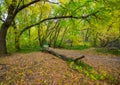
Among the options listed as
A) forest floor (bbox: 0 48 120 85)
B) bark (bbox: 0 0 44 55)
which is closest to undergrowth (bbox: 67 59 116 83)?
forest floor (bbox: 0 48 120 85)

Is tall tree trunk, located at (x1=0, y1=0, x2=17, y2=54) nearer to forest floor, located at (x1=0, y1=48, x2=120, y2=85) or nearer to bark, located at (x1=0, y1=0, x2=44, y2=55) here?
bark, located at (x1=0, y1=0, x2=44, y2=55)

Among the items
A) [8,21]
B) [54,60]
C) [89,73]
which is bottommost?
[89,73]

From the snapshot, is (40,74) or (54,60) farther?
(54,60)

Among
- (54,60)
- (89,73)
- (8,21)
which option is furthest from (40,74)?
(8,21)

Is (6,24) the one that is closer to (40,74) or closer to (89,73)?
(40,74)

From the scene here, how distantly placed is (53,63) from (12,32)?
6.56 meters

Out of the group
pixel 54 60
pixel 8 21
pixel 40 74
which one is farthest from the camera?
pixel 8 21

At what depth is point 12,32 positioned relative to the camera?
685 inches

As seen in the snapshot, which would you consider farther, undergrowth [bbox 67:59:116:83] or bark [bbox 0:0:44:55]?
bark [bbox 0:0:44:55]

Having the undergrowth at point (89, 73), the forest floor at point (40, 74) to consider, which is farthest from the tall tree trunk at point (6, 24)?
the undergrowth at point (89, 73)

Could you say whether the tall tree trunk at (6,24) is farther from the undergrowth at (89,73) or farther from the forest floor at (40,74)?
the undergrowth at (89,73)

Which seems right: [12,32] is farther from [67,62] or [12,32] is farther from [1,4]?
[67,62]

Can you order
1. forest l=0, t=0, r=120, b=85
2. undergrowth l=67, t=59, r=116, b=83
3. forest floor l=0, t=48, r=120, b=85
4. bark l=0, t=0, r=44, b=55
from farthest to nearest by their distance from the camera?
bark l=0, t=0, r=44, b=55
undergrowth l=67, t=59, r=116, b=83
forest l=0, t=0, r=120, b=85
forest floor l=0, t=48, r=120, b=85

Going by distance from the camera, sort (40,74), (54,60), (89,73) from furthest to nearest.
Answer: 1. (54,60)
2. (89,73)
3. (40,74)
